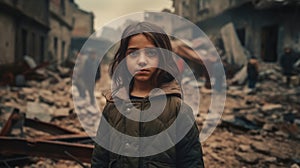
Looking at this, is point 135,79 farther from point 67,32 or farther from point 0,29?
point 67,32

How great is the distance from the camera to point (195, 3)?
77.9 ft

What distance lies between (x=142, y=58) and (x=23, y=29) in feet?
50.5

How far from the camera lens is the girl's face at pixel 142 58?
60.9 inches

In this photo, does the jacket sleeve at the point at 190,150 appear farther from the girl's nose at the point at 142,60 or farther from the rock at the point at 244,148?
the rock at the point at 244,148

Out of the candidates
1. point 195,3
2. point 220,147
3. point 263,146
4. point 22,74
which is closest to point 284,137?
point 263,146

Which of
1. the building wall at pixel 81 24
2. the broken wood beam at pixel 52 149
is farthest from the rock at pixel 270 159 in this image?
the building wall at pixel 81 24

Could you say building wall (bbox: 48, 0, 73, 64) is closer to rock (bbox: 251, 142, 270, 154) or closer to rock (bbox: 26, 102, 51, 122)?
rock (bbox: 26, 102, 51, 122)

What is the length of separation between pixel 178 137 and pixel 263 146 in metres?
3.67

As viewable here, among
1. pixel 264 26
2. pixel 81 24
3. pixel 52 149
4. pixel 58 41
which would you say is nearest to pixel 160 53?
pixel 52 149

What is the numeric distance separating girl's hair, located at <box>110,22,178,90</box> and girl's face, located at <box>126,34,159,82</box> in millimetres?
24

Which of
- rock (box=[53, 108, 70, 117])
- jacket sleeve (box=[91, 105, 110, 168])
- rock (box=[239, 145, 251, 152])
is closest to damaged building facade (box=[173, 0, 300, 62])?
rock (box=[239, 145, 251, 152])

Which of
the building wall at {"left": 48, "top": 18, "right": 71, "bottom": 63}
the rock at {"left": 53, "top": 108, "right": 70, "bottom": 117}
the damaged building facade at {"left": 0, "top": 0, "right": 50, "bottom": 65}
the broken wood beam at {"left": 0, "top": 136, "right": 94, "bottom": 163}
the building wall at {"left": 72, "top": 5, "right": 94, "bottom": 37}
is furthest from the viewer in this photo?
the building wall at {"left": 72, "top": 5, "right": 94, "bottom": 37}

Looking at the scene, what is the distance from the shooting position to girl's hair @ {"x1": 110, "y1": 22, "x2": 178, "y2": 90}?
159cm

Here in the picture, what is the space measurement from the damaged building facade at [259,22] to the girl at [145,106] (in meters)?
11.8
